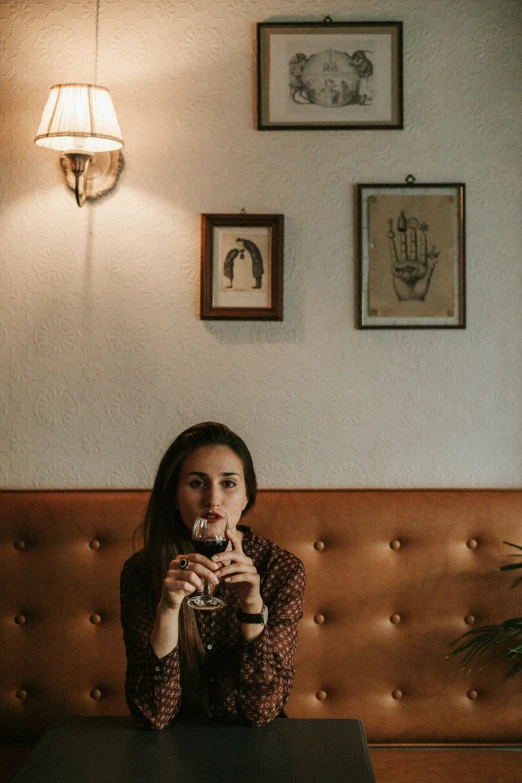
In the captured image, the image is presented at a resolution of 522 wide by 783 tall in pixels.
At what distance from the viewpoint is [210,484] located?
1.72m

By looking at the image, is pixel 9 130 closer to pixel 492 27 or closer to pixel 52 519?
pixel 52 519

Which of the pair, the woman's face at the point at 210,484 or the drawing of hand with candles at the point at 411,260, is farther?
the drawing of hand with candles at the point at 411,260

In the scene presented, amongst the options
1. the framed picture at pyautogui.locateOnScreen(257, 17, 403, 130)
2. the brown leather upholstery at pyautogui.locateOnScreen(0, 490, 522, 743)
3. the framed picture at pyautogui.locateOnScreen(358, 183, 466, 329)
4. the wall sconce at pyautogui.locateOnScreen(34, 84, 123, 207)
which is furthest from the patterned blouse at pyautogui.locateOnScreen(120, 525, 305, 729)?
the framed picture at pyautogui.locateOnScreen(257, 17, 403, 130)

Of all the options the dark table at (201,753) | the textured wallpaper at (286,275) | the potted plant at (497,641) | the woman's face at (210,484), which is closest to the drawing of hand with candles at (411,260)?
the textured wallpaper at (286,275)

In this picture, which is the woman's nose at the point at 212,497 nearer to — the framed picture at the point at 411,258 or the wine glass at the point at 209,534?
the wine glass at the point at 209,534

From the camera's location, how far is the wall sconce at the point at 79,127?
2.21 m

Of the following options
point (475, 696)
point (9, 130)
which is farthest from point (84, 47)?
point (475, 696)

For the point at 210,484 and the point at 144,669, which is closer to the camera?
the point at 144,669

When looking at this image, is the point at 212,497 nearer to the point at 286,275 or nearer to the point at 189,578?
the point at 189,578

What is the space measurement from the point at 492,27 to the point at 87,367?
162cm

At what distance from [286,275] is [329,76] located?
625 millimetres

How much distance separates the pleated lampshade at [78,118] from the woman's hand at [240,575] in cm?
128

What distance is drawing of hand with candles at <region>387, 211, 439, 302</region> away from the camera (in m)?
2.37

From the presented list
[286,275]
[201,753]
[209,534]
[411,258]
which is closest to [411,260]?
[411,258]
